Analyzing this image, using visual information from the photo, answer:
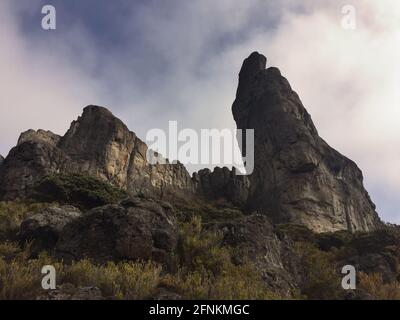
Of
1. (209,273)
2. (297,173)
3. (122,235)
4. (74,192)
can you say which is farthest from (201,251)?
(297,173)

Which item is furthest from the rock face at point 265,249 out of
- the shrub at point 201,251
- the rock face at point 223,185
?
the rock face at point 223,185

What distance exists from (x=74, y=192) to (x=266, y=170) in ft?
103

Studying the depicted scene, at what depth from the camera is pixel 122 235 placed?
12852 millimetres

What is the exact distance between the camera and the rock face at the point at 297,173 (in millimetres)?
48625

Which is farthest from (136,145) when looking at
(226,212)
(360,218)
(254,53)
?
(254,53)

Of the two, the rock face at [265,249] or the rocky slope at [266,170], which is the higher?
the rocky slope at [266,170]

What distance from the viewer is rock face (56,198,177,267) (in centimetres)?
1256

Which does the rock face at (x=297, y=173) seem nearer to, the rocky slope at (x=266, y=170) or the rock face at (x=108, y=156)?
the rocky slope at (x=266, y=170)

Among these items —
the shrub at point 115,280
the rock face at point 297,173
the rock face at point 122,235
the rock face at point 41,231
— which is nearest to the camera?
the shrub at point 115,280

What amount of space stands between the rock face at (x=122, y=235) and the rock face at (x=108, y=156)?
77.1 ft

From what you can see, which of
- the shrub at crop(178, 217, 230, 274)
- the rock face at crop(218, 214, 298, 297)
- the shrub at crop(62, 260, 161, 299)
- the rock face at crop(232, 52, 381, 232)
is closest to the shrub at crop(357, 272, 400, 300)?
the rock face at crop(218, 214, 298, 297)

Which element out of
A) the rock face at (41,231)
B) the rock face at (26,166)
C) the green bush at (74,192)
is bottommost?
the rock face at (41,231)
